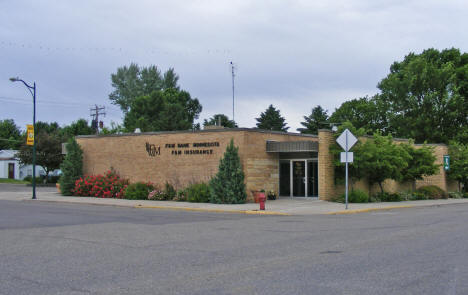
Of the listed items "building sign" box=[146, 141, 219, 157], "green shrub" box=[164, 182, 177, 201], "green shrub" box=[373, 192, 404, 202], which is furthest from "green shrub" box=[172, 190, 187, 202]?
"green shrub" box=[373, 192, 404, 202]

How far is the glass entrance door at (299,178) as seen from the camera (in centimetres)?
2883

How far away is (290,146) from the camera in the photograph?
90.4ft

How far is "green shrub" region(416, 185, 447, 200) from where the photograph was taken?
110ft

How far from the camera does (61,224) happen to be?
620 inches

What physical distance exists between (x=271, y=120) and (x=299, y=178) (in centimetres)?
4920

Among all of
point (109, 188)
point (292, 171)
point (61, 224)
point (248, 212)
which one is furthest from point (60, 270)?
point (109, 188)

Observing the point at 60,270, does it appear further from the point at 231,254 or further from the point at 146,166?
the point at 146,166

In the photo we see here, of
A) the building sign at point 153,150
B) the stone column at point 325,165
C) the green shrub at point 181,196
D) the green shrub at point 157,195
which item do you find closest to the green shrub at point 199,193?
the green shrub at point 181,196

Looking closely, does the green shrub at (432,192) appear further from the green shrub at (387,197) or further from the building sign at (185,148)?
the building sign at (185,148)

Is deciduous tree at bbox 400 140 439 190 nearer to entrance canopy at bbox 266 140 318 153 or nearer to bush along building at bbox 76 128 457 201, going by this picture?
bush along building at bbox 76 128 457 201

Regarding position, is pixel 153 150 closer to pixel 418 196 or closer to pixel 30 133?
pixel 30 133

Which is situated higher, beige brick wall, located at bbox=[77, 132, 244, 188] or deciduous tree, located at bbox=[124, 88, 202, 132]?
deciduous tree, located at bbox=[124, 88, 202, 132]

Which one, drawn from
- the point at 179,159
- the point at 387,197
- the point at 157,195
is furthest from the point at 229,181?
the point at 387,197

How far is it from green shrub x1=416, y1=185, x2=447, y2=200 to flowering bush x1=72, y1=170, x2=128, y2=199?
20.0 m
